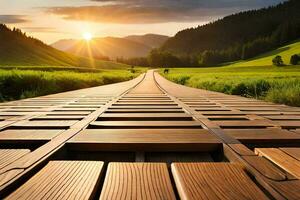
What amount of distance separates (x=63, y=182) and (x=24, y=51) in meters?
98.3

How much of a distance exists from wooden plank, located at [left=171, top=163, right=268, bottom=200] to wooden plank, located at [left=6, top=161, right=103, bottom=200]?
489 millimetres

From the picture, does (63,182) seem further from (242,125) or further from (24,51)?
(24,51)

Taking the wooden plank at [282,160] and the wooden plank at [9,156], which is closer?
the wooden plank at [282,160]

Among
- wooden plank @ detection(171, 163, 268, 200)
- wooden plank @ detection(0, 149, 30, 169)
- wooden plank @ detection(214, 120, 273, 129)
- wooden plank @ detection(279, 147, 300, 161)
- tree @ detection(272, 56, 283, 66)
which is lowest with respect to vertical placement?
wooden plank @ detection(214, 120, 273, 129)

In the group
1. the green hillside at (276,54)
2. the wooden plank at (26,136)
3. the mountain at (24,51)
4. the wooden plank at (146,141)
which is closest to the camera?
the wooden plank at (146,141)

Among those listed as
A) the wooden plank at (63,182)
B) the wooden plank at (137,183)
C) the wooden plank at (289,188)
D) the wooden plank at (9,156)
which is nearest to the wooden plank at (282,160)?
the wooden plank at (289,188)

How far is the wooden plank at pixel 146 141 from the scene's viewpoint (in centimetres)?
267

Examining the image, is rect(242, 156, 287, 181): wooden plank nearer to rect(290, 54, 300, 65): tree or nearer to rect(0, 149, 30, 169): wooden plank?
rect(0, 149, 30, 169): wooden plank

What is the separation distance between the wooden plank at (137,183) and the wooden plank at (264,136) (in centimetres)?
122

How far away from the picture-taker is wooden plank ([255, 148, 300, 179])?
2002 mm

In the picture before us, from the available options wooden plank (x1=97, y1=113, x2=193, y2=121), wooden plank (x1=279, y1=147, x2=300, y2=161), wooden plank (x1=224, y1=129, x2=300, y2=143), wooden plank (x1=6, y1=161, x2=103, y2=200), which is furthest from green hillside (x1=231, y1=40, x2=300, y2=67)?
wooden plank (x1=6, y1=161, x2=103, y2=200)

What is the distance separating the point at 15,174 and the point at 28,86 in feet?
36.1

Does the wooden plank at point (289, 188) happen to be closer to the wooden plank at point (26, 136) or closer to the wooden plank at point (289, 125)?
the wooden plank at point (26, 136)

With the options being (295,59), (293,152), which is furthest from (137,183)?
(295,59)
